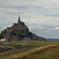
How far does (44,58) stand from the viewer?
37.7 metres

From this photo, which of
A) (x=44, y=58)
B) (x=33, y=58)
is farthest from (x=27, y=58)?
(x=44, y=58)

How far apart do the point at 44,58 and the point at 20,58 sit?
181 inches

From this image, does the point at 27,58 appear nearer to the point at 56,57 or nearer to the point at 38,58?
the point at 38,58

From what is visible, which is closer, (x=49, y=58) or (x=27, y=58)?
(x=49, y=58)

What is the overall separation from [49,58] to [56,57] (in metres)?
2.17

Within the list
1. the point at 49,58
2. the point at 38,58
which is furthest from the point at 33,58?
the point at 49,58

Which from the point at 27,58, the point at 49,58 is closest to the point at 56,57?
the point at 49,58

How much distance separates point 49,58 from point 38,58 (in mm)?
2580

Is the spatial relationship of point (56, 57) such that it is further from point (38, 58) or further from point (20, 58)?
point (20, 58)

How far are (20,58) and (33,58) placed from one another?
2.52 metres

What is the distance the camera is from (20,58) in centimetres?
3897

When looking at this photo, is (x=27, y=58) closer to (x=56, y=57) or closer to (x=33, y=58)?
(x=33, y=58)

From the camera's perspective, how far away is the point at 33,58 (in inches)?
1556

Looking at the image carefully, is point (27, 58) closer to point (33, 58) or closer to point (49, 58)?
point (33, 58)
